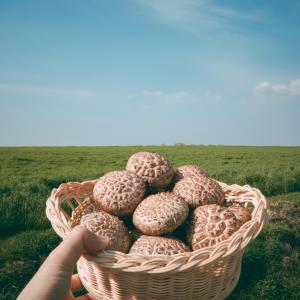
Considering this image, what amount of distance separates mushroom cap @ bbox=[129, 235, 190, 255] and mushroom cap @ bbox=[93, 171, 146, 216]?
43 cm

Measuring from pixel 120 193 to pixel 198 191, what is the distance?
0.78 m

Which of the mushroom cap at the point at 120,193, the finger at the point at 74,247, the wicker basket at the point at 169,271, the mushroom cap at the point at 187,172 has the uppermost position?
the mushroom cap at the point at 187,172

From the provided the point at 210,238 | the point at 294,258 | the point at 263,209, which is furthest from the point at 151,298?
the point at 294,258

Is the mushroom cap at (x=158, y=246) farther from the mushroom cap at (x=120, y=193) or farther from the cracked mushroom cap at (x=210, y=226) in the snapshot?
the mushroom cap at (x=120, y=193)

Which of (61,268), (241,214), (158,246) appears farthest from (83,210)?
(241,214)

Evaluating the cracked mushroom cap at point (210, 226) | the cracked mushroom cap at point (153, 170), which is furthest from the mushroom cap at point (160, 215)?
the cracked mushroom cap at point (153, 170)

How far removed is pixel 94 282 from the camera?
3.04 m

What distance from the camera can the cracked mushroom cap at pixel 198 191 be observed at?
11.4 feet

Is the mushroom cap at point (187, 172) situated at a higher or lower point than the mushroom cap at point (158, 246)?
higher

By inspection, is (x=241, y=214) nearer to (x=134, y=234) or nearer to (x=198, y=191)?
(x=198, y=191)

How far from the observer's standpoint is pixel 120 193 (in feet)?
11.2

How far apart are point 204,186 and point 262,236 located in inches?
106

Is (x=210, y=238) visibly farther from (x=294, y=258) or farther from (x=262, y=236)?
(x=262, y=236)

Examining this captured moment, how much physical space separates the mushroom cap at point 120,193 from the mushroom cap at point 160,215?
13 cm
